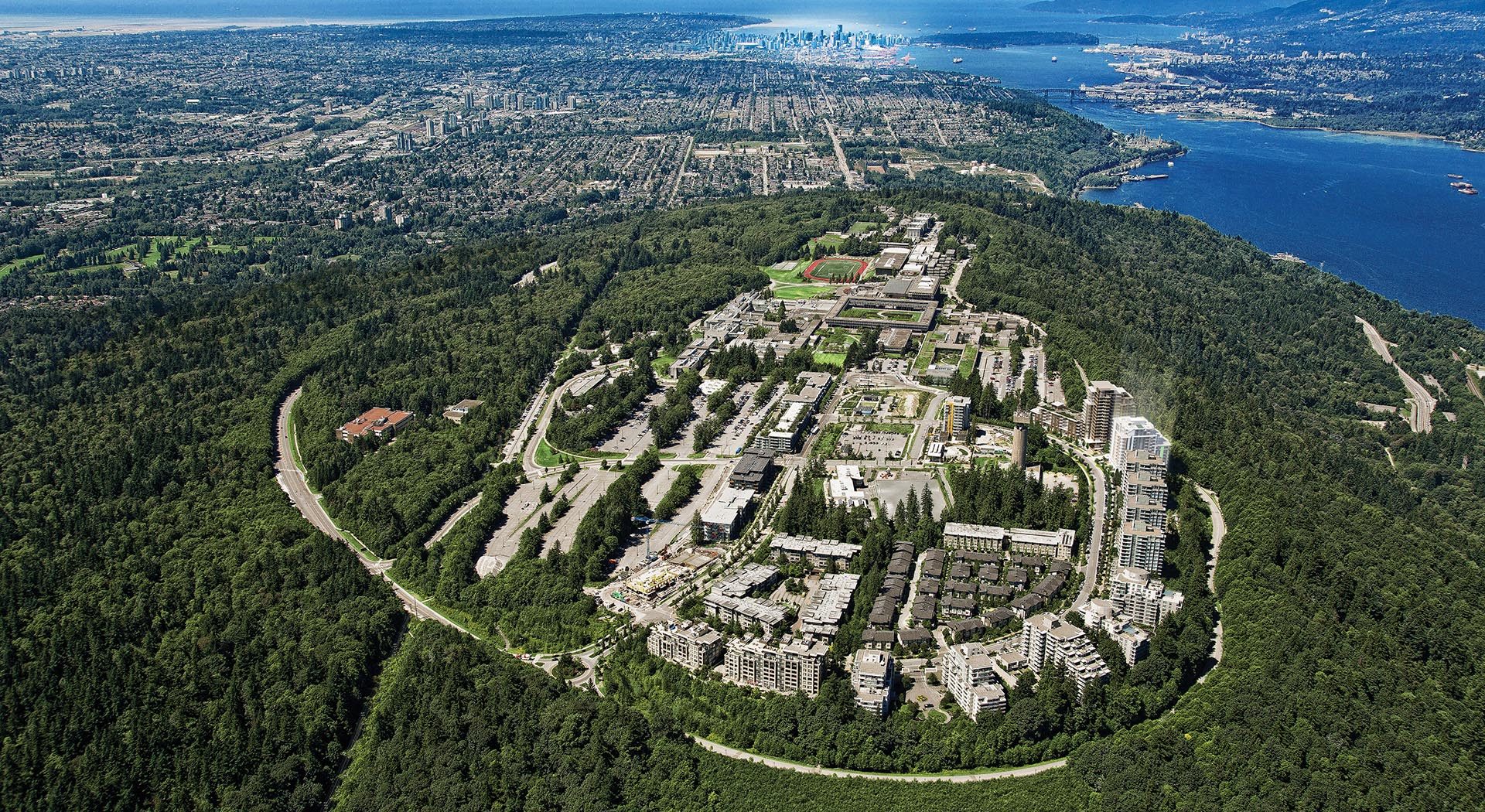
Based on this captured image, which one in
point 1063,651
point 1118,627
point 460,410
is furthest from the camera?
point 460,410

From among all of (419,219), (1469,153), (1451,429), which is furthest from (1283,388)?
(1469,153)

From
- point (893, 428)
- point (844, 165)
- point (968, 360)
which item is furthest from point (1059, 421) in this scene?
point (844, 165)

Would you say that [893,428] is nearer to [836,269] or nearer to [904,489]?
[904,489]

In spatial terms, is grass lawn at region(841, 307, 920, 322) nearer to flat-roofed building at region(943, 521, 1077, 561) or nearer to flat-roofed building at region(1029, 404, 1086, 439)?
flat-roofed building at region(1029, 404, 1086, 439)

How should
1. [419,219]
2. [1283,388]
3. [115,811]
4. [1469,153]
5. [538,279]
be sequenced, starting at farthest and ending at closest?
[1469,153] → [419,219] → [538,279] → [1283,388] → [115,811]

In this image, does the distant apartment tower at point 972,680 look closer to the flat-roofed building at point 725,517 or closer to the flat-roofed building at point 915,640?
the flat-roofed building at point 915,640

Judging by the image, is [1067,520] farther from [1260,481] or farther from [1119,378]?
[1119,378]

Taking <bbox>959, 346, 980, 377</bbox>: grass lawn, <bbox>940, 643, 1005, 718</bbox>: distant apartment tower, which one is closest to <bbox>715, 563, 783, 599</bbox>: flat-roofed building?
<bbox>940, 643, 1005, 718</bbox>: distant apartment tower
